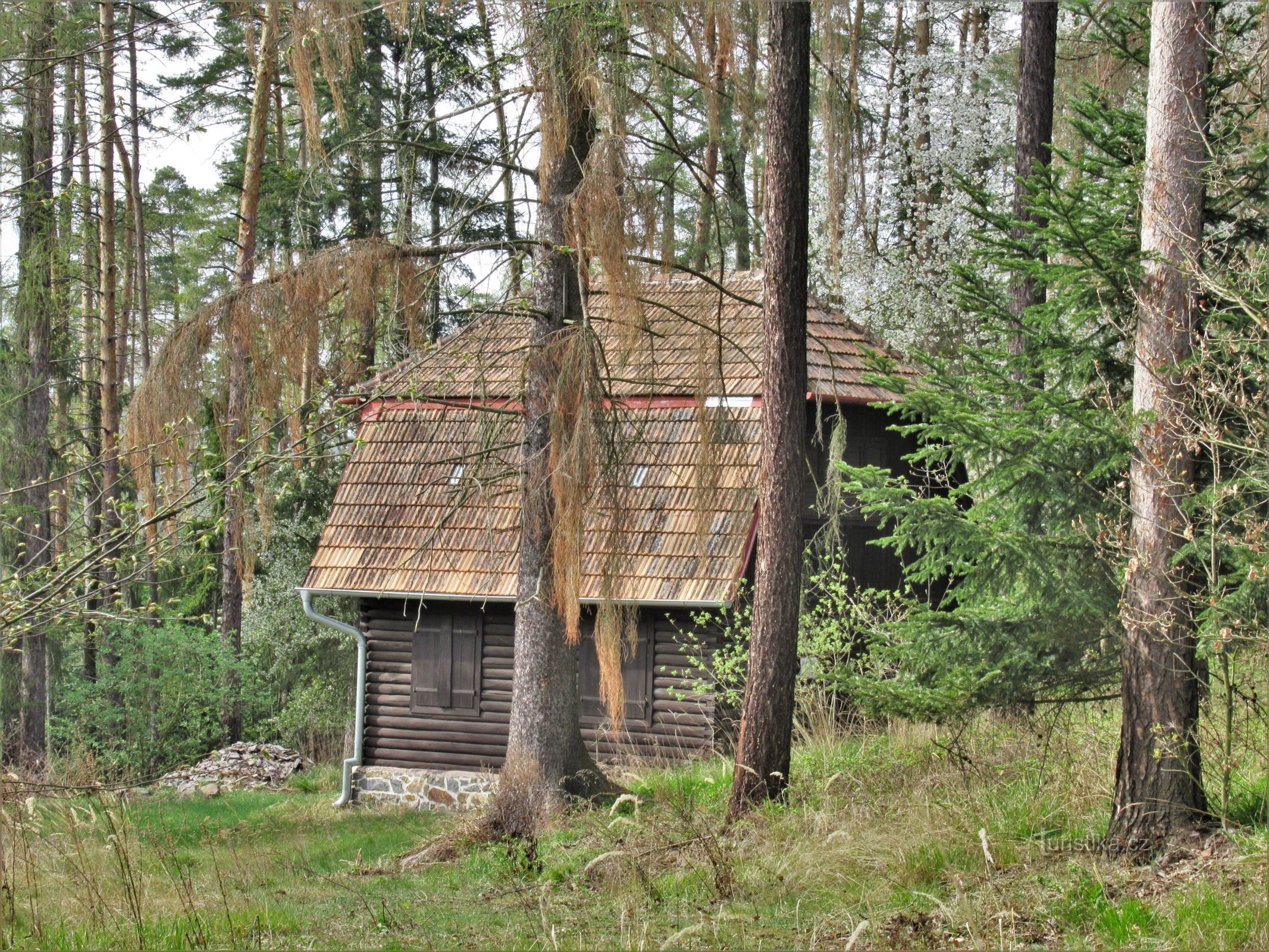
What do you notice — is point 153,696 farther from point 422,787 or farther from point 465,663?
point 465,663

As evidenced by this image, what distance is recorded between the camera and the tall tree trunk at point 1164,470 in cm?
666

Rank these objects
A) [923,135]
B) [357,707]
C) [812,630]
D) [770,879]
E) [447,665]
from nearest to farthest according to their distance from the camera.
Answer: [770,879] < [812,630] < [447,665] < [357,707] < [923,135]

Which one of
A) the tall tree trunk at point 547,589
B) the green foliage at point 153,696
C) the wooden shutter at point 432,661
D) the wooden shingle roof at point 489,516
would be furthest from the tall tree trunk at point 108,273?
the tall tree trunk at point 547,589

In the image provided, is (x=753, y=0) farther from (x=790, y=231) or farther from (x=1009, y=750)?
(x=1009, y=750)

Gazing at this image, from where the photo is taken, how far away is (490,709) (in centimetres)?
1510

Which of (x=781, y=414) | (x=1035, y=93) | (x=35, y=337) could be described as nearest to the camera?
(x=781, y=414)

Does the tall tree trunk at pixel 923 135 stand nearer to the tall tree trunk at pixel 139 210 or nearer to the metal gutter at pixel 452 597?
the metal gutter at pixel 452 597

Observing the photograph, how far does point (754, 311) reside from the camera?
51.2ft

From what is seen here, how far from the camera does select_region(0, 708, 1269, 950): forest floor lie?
225 inches

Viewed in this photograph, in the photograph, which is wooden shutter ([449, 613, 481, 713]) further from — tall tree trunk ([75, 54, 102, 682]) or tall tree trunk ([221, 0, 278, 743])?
tall tree trunk ([75, 54, 102, 682])

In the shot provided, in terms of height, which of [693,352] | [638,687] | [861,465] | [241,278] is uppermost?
[241,278]

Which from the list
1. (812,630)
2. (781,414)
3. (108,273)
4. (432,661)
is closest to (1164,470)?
(781,414)

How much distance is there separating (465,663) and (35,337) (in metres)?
7.30

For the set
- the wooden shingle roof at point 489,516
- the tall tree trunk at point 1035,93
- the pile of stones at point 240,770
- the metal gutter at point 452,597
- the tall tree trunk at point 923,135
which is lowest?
the pile of stones at point 240,770
